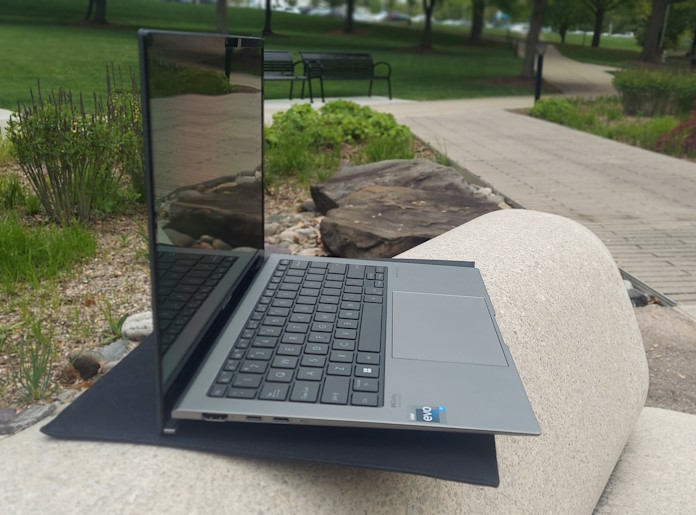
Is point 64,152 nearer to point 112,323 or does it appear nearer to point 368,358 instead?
point 112,323

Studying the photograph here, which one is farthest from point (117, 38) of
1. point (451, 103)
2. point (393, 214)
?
point (451, 103)

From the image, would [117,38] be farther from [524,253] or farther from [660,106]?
[660,106]

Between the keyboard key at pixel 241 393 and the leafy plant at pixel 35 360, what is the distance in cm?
134

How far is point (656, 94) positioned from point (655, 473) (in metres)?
14.4

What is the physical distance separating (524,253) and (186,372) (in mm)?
1188

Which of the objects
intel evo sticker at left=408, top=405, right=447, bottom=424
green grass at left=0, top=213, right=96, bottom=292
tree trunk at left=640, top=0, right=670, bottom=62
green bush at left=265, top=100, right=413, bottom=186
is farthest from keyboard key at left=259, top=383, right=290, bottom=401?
tree trunk at left=640, top=0, right=670, bottom=62

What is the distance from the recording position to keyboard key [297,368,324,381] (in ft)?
4.04

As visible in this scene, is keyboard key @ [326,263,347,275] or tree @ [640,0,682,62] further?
tree @ [640,0,682,62]

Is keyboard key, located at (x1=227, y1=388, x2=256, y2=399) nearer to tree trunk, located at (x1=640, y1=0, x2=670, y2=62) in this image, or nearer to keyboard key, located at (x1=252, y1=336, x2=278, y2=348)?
keyboard key, located at (x1=252, y1=336, x2=278, y2=348)

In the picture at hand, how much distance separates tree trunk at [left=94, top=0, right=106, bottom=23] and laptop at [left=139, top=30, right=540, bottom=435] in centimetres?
230

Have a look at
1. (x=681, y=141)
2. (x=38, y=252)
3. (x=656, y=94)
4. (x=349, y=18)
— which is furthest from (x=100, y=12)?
(x=349, y=18)

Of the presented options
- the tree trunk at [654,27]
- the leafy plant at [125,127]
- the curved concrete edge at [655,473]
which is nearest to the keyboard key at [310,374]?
the curved concrete edge at [655,473]

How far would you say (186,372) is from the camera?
1167mm

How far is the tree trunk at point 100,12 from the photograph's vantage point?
12.3 ft
